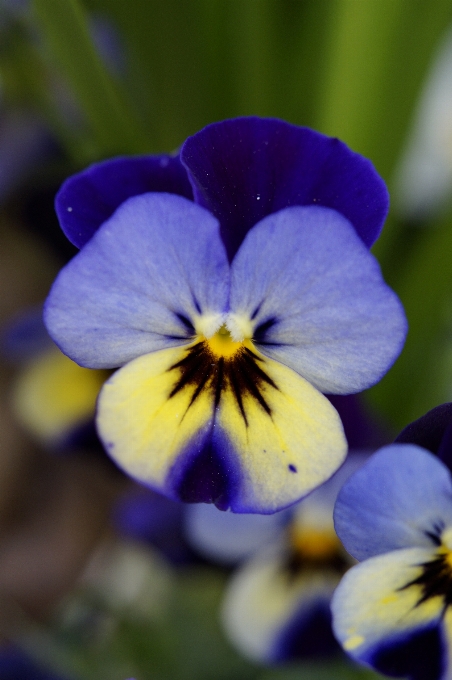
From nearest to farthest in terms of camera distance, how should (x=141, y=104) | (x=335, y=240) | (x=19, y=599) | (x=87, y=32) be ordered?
(x=335, y=240) → (x=87, y=32) → (x=141, y=104) → (x=19, y=599)

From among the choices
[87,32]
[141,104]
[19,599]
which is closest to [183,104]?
[141,104]

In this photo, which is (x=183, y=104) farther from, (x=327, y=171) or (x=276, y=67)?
(x=327, y=171)

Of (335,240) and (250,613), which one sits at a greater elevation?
(335,240)

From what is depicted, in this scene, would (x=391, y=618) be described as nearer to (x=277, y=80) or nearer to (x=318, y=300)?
(x=318, y=300)

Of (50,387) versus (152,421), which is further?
(50,387)

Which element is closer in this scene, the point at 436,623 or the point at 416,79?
the point at 436,623

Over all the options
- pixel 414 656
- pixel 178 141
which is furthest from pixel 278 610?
pixel 178 141

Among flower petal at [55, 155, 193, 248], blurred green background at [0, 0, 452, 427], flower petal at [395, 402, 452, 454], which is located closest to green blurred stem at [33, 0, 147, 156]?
blurred green background at [0, 0, 452, 427]
